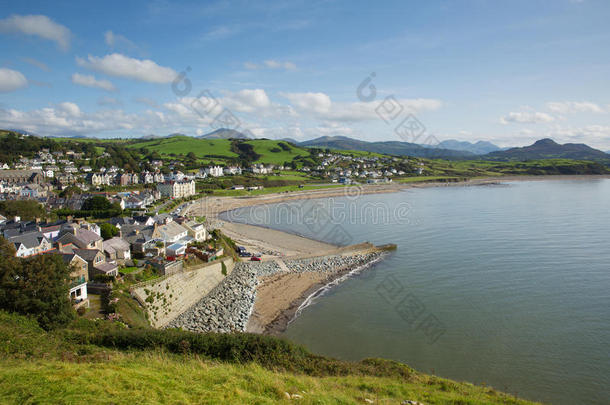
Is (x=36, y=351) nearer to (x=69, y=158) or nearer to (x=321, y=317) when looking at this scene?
(x=321, y=317)

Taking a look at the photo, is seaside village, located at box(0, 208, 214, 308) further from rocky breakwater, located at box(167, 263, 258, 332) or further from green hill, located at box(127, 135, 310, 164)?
green hill, located at box(127, 135, 310, 164)

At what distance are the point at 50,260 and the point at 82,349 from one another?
5.00m

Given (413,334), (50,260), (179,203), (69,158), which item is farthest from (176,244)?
(69,158)

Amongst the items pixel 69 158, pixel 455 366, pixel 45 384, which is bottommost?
pixel 455 366

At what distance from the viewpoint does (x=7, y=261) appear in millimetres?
12711

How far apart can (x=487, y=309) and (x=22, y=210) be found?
A: 3970 cm

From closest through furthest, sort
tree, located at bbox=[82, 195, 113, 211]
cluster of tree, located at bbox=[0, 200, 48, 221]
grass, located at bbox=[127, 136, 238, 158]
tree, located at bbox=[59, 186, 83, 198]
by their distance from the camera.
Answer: cluster of tree, located at bbox=[0, 200, 48, 221] → tree, located at bbox=[82, 195, 113, 211] → tree, located at bbox=[59, 186, 83, 198] → grass, located at bbox=[127, 136, 238, 158]

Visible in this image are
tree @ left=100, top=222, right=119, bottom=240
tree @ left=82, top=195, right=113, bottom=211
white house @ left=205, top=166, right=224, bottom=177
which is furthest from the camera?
white house @ left=205, top=166, right=224, bottom=177

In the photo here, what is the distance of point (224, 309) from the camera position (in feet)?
63.0

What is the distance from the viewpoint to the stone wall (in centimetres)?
1683

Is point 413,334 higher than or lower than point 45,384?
lower

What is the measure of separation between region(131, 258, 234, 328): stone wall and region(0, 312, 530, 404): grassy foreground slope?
378cm

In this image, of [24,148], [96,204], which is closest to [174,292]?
[96,204]

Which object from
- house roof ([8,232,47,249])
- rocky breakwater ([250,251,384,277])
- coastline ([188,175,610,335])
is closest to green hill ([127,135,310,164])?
coastline ([188,175,610,335])
